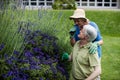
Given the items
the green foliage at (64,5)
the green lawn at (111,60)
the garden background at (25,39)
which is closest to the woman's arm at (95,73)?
the garden background at (25,39)

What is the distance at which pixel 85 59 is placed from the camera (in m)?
5.30

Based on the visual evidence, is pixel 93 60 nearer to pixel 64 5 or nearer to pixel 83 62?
pixel 83 62

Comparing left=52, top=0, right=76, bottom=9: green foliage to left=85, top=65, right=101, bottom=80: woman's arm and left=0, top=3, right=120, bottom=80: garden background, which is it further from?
left=85, top=65, right=101, bottom=80: woman's arm

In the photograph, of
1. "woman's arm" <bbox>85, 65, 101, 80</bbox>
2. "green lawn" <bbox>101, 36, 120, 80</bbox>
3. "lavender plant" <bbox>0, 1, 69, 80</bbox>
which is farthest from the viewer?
"green lawn" <bbox>101, 36, 120, 80</bbox>

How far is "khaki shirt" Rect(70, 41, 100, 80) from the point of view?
206 inches

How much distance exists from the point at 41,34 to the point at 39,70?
1.19m

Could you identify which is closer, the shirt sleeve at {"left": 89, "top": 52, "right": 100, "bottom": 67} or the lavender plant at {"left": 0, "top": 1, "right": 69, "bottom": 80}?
the shirt sleeve at {"left": 89, "top": 52, "right": 100, "bottom": 67}

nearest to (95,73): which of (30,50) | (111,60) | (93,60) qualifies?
(93,60)

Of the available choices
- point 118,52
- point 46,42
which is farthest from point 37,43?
point 118,52

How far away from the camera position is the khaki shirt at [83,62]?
5.24 meters

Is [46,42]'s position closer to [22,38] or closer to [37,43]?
[37,43]

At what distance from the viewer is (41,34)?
6949 mm

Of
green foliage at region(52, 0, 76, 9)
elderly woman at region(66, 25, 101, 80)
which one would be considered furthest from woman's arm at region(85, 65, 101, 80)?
green foliage at region(52, 0, 76, 9)

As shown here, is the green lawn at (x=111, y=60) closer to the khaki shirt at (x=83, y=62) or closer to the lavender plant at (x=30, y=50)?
the lavender plant at (x=30, y=50)
